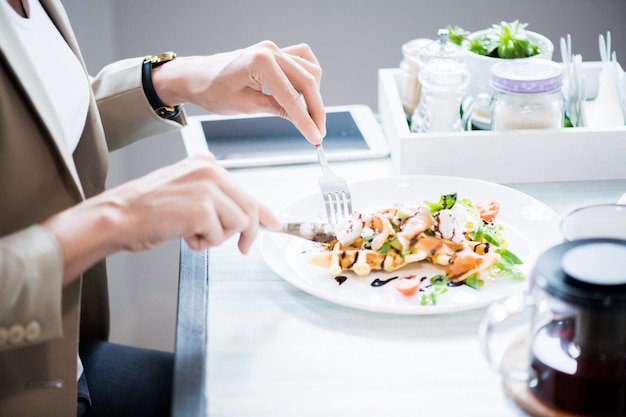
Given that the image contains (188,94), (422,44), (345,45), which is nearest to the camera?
(188,94)

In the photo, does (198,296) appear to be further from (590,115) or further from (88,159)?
(590,115)

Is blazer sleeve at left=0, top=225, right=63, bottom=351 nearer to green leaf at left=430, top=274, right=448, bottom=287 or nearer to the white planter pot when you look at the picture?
green leaf at left=430, top=274, right=448, bottom=287

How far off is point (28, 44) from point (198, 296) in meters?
0.44

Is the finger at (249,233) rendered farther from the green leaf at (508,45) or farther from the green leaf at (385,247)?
the green leaf at (508,45)

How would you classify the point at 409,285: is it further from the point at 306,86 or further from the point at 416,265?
the point at 306,86

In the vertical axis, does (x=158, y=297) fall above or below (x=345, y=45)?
below

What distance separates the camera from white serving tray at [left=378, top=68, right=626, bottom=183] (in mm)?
1463

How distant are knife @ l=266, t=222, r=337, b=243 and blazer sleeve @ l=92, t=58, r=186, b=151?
0.45 metres

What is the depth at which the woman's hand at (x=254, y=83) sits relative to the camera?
53.2 inches

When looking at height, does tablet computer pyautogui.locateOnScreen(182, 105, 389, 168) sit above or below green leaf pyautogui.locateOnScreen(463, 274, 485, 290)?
above

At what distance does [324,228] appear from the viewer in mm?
1230

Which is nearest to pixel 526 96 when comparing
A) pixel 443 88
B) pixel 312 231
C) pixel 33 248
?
pixel 443 88

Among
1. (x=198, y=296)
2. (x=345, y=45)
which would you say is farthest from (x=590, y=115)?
(x=345, y=45)

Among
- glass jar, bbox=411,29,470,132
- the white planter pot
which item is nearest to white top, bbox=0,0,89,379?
glass jar, bbox=411,29,470,132
